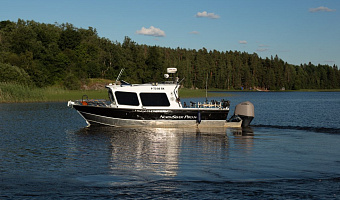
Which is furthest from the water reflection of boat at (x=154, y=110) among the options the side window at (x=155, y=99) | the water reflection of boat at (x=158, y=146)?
the water reflection of boat at (x=158, y=146)

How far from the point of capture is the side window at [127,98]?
32.0 meters

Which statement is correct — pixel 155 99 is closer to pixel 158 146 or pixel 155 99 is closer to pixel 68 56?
pixel 158 146

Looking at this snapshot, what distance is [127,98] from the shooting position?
3212cm

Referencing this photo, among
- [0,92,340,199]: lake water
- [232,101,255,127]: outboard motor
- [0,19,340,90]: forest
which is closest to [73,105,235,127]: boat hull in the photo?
[0,92,340,199]: lake water

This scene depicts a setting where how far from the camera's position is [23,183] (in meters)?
14.9

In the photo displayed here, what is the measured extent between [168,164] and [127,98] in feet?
46.9

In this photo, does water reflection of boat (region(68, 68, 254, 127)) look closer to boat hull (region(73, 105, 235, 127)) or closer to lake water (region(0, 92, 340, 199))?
boat hull (region(73, 105, 235, 127))

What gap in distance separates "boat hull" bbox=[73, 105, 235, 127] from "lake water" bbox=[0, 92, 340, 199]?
946 mm

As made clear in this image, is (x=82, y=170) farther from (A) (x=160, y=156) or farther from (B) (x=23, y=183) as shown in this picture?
(A) (x=160, y=156)

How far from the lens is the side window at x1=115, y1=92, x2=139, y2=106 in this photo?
105 ft

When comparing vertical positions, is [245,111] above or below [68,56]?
below

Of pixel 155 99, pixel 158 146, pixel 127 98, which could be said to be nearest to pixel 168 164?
pixel 158 146

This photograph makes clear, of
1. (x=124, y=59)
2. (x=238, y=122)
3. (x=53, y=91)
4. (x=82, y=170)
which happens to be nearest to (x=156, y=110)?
(x=238, y=122)

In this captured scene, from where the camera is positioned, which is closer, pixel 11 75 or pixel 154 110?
pixel 154 110
